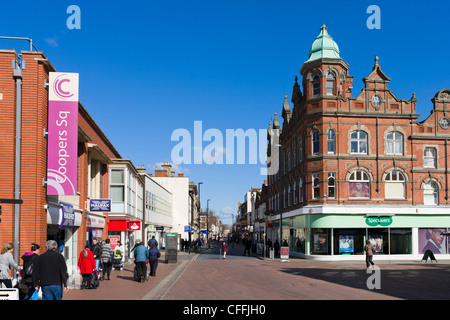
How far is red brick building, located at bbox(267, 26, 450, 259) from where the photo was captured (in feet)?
138

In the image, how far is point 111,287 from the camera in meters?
19.4

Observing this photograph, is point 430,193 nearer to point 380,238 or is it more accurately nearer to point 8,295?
point 380,238

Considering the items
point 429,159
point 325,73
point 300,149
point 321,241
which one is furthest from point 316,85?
point 321,241

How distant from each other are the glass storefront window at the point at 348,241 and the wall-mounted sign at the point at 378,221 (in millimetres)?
841

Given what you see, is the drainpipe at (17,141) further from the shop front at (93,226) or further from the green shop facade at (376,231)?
the green shop facade at (376,231)

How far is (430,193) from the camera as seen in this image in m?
43.9

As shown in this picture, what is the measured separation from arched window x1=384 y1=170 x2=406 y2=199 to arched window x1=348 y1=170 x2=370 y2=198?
172cm

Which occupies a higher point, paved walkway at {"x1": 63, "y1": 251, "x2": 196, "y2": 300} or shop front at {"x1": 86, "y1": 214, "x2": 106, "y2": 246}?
shop front at {"x1": 86, "y1": 214, "x2": 106, "y2": 246}

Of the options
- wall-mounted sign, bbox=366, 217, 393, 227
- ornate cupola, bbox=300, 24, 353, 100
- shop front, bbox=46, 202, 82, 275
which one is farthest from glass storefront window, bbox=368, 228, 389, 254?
shop front, bbox=46, 202, 82, 275

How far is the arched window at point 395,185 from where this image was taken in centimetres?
4306

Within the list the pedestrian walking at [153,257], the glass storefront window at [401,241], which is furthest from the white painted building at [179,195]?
the pedestrian walking at [153,257]

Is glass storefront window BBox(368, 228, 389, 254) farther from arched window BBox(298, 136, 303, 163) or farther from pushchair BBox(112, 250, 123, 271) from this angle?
pushchair BBox(112, 250, 123, 271)
